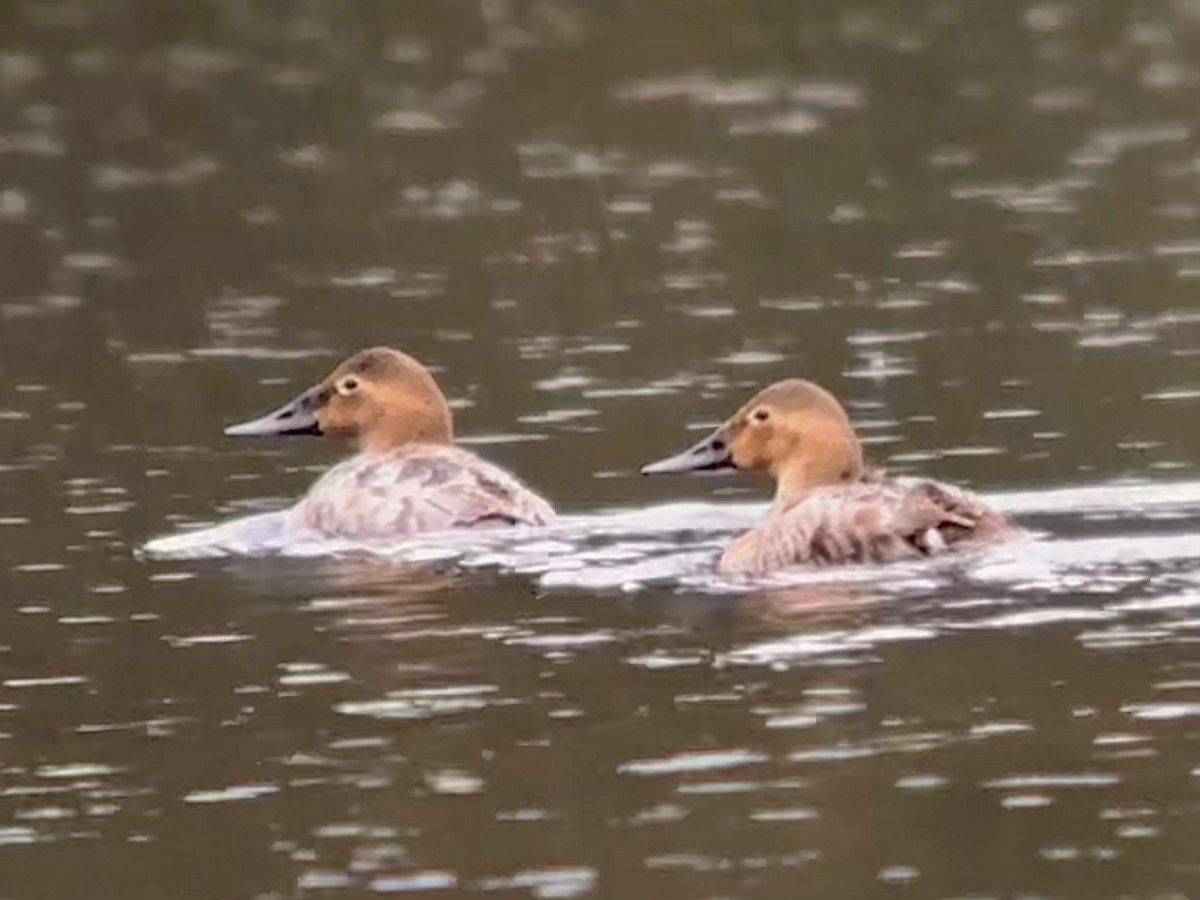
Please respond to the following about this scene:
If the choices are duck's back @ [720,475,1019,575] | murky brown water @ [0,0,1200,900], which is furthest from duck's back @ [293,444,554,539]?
duck's back @ [720,475,1019,575]

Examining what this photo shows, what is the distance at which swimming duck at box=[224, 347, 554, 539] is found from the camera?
51.8 feet

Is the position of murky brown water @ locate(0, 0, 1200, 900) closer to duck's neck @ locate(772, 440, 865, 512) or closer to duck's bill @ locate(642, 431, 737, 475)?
duck's bill @ locate(642, 431, 737, 475)

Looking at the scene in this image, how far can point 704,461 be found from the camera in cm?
1593

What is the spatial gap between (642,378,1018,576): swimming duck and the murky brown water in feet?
0.98

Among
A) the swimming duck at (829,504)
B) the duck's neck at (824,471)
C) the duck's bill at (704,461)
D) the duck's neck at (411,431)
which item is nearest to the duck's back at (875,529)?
the swimming duck at (829,504)

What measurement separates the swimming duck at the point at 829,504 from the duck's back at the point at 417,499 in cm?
91

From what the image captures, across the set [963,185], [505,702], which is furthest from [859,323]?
[505,702]

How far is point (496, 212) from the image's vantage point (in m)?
25.3

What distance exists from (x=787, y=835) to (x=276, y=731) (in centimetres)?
219

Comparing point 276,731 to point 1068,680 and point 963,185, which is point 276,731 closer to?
point 1068,680

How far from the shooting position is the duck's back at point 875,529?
14.3 metres

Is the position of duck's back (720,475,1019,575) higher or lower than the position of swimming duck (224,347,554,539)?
lower

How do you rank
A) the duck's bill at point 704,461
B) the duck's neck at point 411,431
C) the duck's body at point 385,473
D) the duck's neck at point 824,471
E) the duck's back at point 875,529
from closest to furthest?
the duck's back at point 875,529 → the duck's neck at point 824,471 → the duck's body at point 385,473 → the duck's bill at point 704,461 → the duck's neck at point 411,431

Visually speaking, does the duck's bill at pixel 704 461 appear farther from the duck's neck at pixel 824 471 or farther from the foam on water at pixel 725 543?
the duck's neck at pixel 824 471
